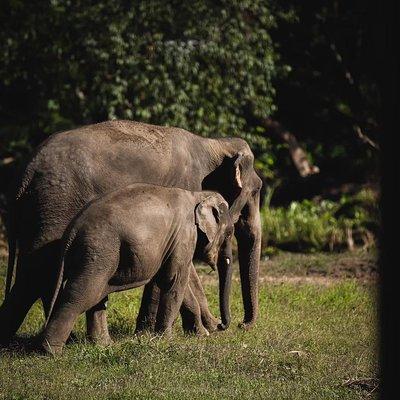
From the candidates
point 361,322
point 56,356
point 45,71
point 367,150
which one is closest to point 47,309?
point 56,356

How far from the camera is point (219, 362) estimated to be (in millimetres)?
6777

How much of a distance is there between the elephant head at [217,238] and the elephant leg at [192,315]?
0.97ft

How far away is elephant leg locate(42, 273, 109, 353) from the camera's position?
23.1 ft

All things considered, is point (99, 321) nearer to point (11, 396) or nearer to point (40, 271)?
point (40, 271)

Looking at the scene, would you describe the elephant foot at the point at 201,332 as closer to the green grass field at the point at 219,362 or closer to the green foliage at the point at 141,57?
the green grass field at the point at 219,362

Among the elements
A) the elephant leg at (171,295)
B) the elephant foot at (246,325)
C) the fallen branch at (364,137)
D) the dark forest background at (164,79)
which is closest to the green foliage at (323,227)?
the dark forest background at (164,79)

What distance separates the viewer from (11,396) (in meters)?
5.64

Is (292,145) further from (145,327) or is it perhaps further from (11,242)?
(11,242)

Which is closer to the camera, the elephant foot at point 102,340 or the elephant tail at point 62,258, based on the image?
the elephant tail at point 62,258

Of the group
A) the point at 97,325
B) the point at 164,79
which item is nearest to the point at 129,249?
the point at 97,325

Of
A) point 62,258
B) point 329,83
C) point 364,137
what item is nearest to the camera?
point 62,258

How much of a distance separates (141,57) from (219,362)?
30.1 ft

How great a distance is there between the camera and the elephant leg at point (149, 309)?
8180 millimetres

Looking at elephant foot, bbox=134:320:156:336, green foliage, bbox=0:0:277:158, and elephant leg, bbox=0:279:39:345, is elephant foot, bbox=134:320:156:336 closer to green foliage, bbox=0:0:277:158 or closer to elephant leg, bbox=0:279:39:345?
elephant leg, bbox=0:279:39:345
